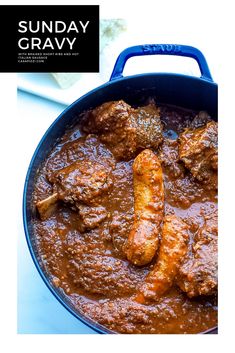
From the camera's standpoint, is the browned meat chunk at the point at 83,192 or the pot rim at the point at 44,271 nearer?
the pot rim at the point at 44,271

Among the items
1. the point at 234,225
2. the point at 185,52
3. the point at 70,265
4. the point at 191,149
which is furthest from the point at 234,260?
the point at 185,52

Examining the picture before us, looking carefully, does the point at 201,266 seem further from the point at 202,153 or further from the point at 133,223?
the point at 202,153

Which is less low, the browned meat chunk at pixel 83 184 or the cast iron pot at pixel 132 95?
the cast iron pot at pixel 132 95

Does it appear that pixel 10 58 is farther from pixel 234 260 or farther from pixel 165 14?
pixel 234 260

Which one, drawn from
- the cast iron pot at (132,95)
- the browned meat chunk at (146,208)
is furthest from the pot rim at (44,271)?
the browned meat chunk at (146,208)

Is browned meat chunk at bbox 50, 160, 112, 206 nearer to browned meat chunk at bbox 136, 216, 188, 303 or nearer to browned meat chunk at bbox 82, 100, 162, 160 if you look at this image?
browned meat chunk at bbox 82, 100, 162, 160

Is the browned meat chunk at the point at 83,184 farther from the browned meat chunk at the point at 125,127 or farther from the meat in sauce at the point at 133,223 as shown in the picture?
the browned meat chunk at the point at 125,127
